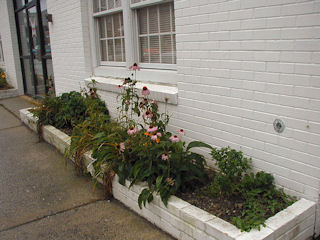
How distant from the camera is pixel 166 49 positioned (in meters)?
4.43

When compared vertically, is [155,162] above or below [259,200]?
above

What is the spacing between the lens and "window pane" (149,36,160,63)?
15.1ft

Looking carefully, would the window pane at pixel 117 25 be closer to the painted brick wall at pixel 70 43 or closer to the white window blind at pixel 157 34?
the white window blind at pixel 157 34

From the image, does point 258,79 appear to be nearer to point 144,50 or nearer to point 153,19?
point 153,19

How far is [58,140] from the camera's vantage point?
532 centimetres

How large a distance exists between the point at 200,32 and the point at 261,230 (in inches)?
81.4

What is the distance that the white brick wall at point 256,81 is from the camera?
266cm

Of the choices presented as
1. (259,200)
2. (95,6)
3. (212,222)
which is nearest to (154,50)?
(95,6)

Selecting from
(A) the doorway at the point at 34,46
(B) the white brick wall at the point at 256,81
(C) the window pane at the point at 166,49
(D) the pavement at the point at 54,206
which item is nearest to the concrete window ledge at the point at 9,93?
(A) the doorway at the point at 34,46

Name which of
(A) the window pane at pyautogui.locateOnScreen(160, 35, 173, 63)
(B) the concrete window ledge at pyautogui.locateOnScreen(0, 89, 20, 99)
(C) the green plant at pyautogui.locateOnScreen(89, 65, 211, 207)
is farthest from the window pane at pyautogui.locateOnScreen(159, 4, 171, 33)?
(B) the concrete window ledge at pyautogui.locateOnScreen(0, 89, 20, 99)

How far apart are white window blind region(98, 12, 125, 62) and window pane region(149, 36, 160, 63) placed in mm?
813

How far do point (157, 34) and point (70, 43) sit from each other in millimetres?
2555

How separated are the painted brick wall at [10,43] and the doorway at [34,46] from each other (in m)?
0.17

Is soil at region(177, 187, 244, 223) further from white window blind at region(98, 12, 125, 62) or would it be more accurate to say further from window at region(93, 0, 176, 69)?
white window blind at region(98, 12, 125, 62)
